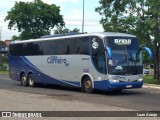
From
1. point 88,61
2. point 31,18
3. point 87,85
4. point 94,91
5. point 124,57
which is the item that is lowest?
point 94,91

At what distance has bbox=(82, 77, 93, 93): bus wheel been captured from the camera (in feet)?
74.5

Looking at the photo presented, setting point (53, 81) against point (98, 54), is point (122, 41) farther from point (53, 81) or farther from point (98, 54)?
point (53, 81)

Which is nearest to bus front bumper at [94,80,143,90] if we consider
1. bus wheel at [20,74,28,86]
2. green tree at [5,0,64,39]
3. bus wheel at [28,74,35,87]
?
bus wheel at [28,74,35,87]

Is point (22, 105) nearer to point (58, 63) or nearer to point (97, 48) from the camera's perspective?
point (97, 48)

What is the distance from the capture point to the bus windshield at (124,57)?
70.2 ft

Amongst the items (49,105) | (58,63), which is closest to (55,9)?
(58,63)

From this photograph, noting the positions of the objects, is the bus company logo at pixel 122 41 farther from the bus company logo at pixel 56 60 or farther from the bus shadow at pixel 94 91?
the bus company logo at pixel 56 60

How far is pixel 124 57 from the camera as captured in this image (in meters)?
21.7

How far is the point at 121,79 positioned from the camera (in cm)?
2153

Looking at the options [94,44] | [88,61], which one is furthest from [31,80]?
[94,44]

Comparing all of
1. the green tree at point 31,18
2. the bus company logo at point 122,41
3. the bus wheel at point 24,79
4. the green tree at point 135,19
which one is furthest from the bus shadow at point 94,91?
the green tree at point 31,18

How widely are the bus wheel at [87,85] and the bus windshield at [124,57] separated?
1.86 m

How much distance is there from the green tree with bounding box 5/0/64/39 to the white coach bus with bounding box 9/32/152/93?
157 ft

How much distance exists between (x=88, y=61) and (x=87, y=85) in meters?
1.30
